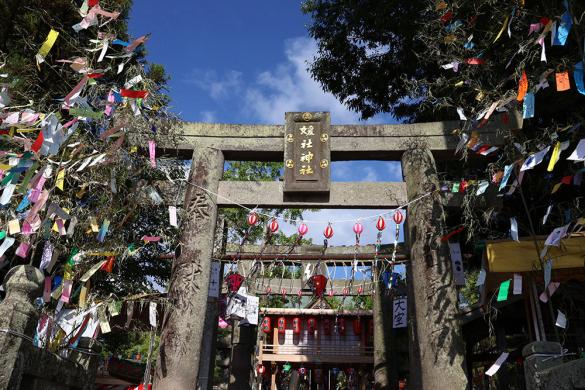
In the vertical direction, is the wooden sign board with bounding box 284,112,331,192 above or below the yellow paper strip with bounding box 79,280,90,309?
above

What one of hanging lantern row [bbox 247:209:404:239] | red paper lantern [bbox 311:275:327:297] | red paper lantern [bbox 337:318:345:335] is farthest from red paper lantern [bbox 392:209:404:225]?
red paper lantern [bbox 337:318:345:335]

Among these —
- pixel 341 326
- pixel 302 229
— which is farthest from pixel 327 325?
pixel 302 229

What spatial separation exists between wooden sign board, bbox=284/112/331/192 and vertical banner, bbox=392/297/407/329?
20.2 ft

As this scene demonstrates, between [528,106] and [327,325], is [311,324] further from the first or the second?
[528,106]

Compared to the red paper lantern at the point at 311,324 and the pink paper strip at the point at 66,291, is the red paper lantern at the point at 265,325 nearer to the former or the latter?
the red paper lantern at the point at 311,324

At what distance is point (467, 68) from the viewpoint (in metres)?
8.51

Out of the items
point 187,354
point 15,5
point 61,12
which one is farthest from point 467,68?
point 15,5

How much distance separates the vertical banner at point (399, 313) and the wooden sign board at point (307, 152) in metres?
6.17

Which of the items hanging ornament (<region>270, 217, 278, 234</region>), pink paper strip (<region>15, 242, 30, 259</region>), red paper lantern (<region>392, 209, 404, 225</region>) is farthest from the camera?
hanging ornament (<region>270, 217, 278, 234</region>)

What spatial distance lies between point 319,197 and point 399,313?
6.22m

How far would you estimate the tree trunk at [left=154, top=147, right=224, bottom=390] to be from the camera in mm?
7477

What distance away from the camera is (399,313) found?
13.4 metres

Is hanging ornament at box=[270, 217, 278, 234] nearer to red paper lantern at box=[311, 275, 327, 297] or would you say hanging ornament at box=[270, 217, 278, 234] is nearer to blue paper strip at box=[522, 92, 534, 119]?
red paper lantern at box=[311, 275, 327, 297]

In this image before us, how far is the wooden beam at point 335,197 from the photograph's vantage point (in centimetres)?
874
